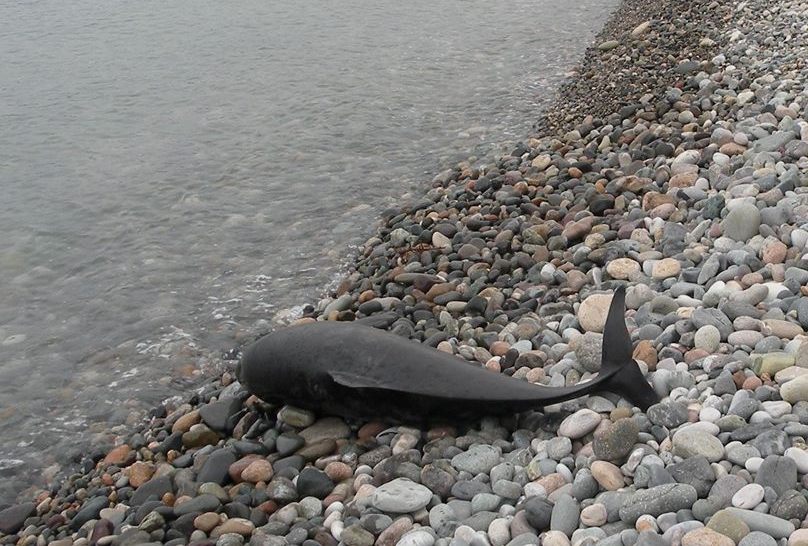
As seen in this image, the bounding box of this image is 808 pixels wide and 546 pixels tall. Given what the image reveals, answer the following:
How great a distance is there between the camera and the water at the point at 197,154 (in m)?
7.45

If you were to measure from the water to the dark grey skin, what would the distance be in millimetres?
1659

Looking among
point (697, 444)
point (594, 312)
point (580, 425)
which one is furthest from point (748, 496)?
point (594, 312)

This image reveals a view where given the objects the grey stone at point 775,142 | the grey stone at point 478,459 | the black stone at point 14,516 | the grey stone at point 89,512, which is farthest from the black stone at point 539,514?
the grey stone at point 775,142

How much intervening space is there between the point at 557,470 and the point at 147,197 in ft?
25.9

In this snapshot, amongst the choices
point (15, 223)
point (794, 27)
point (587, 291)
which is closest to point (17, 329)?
point (15, 223)

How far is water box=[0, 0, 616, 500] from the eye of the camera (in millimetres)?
7449

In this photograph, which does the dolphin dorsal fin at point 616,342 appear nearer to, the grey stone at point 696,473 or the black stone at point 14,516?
the grey stone at point 696,473

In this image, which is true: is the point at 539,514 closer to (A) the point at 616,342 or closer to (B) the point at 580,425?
(B) the point at 580,425

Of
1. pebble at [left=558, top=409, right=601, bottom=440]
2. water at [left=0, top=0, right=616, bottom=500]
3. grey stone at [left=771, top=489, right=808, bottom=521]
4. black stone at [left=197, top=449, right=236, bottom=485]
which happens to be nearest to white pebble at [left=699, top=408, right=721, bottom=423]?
pebble at [left=558, top=409, right=601, bottom=440]

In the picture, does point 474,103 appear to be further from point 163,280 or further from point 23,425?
point 23,425

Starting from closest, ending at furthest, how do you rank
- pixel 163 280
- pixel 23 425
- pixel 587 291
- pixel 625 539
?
pixel 625 539
pixel 587 291
pixel 23 425
pixel 163 280

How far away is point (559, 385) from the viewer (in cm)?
496

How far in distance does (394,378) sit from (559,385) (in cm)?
101

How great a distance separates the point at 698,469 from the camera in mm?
3682
